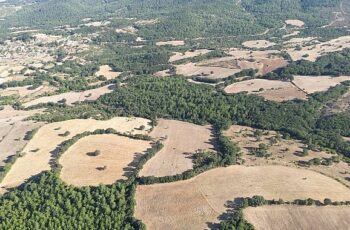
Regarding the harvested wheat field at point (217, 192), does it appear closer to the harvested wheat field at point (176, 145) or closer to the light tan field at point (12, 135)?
the harvested wheat field at point (176, 145)

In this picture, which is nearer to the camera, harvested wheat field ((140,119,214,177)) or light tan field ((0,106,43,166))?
harvested wheat field ((140,119,214,177))

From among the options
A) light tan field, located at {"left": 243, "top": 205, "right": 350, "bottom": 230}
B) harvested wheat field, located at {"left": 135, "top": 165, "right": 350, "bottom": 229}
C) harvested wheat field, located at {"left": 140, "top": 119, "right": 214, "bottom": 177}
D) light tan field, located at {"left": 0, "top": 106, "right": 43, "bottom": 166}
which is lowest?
light tan field, located at {"left": 243, "top": 205, "right": 350, "bottom": 230}

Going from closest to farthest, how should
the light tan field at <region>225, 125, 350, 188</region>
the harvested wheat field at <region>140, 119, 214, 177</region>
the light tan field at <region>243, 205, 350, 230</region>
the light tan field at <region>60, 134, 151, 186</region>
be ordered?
1. the light tan field at <region>243, 205, 350, 230</region>
2. the light tan field at <region>225, 125, 350, 188</region>
3. the light tan field at <region>60, 134, 151, 186</region>
4. the harvested wheat field at <region>140, 119, 214, 177</region>

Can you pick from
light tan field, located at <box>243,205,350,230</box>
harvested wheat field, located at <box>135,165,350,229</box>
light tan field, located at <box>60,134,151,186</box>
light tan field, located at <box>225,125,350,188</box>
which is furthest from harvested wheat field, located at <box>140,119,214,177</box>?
light tan field, located at <box>243,205,350,230</box>

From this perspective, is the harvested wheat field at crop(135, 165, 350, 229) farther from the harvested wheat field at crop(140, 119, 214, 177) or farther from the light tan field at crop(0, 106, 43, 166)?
the light tan field at crop(0, 106, 43, 166)

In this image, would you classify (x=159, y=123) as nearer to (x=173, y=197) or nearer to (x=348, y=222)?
(x=173, y=197)

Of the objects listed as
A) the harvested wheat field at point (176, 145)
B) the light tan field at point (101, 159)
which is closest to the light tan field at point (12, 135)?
the light tan field at point (101, 159)

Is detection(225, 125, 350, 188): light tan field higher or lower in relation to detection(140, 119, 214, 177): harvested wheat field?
lower
